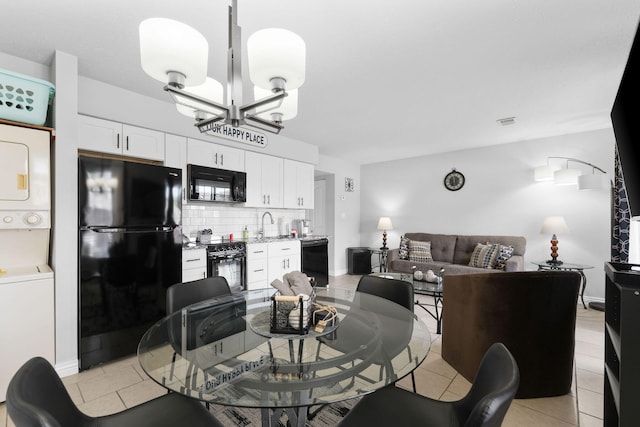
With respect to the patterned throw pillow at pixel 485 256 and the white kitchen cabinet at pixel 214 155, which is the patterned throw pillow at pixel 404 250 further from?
the white kitchen cabinet at pixel 214 155

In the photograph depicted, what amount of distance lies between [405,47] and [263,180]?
2744 millimetres

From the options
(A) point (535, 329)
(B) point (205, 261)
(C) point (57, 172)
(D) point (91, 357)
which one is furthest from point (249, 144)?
(A) point (535, 329)

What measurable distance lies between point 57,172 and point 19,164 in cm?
22

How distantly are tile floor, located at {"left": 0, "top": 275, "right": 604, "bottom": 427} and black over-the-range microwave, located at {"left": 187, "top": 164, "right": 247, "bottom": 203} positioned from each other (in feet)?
6.09

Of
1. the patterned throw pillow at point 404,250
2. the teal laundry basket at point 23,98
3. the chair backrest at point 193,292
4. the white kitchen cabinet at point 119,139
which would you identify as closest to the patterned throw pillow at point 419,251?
the patterned throw pillow at point 404,250

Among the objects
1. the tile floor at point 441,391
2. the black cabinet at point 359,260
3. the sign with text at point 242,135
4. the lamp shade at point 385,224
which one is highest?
the sign with text at point 242,135

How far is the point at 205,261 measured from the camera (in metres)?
3.33

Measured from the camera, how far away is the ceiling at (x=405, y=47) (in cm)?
186

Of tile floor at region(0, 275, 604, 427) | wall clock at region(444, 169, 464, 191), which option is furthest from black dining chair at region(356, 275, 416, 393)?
wall clock at region(444, 169, 464, 191)

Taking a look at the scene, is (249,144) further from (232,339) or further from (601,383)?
(601,383)

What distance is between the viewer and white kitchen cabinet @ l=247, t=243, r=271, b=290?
12.7ft

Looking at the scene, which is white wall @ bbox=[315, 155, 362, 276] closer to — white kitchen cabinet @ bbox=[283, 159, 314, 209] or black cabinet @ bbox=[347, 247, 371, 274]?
black cabinet @ bbox=[347, 247, 371, 274]

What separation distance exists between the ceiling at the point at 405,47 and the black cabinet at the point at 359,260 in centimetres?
330

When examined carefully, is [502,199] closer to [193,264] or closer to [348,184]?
[348,184]
